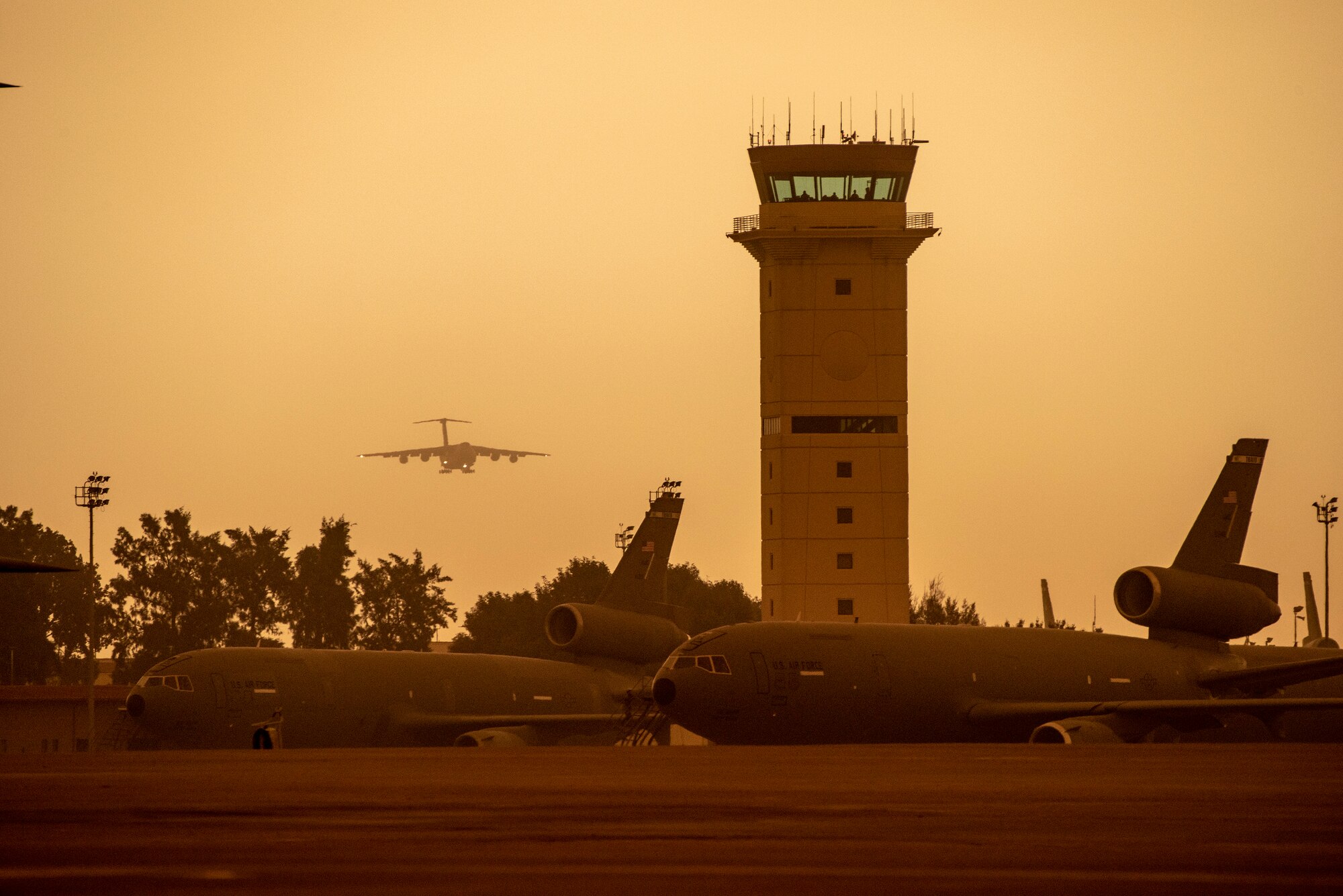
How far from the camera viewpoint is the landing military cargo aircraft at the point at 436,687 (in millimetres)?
48281

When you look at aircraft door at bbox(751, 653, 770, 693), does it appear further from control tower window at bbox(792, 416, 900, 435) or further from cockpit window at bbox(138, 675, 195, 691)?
control tower window at bbox(792, 416, 900, 435)

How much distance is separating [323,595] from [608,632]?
74.0 m

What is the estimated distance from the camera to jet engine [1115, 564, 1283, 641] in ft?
173

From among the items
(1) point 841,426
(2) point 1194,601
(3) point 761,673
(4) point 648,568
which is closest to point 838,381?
(1) point 841,426

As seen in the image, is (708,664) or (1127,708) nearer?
(708,664)

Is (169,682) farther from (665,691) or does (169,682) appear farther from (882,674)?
(882,674)

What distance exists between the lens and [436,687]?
55.3 meters

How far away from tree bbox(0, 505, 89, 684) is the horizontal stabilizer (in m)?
79.9

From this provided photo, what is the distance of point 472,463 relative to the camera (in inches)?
6437

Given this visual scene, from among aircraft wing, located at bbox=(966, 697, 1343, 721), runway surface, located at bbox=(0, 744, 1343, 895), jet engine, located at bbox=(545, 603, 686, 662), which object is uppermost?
jet engine, located at bbox=(545, 603, 686, 662)

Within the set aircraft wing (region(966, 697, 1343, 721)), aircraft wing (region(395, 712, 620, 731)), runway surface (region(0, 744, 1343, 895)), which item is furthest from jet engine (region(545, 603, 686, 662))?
runway surface (region(0, 744, 1343, 895))

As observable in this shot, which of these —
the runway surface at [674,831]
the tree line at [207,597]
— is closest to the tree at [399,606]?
the tree line at [207,597]

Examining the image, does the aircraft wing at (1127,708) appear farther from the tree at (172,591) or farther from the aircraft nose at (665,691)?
the tree at (172,591)

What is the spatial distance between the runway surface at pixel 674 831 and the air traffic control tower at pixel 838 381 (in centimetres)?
7555
